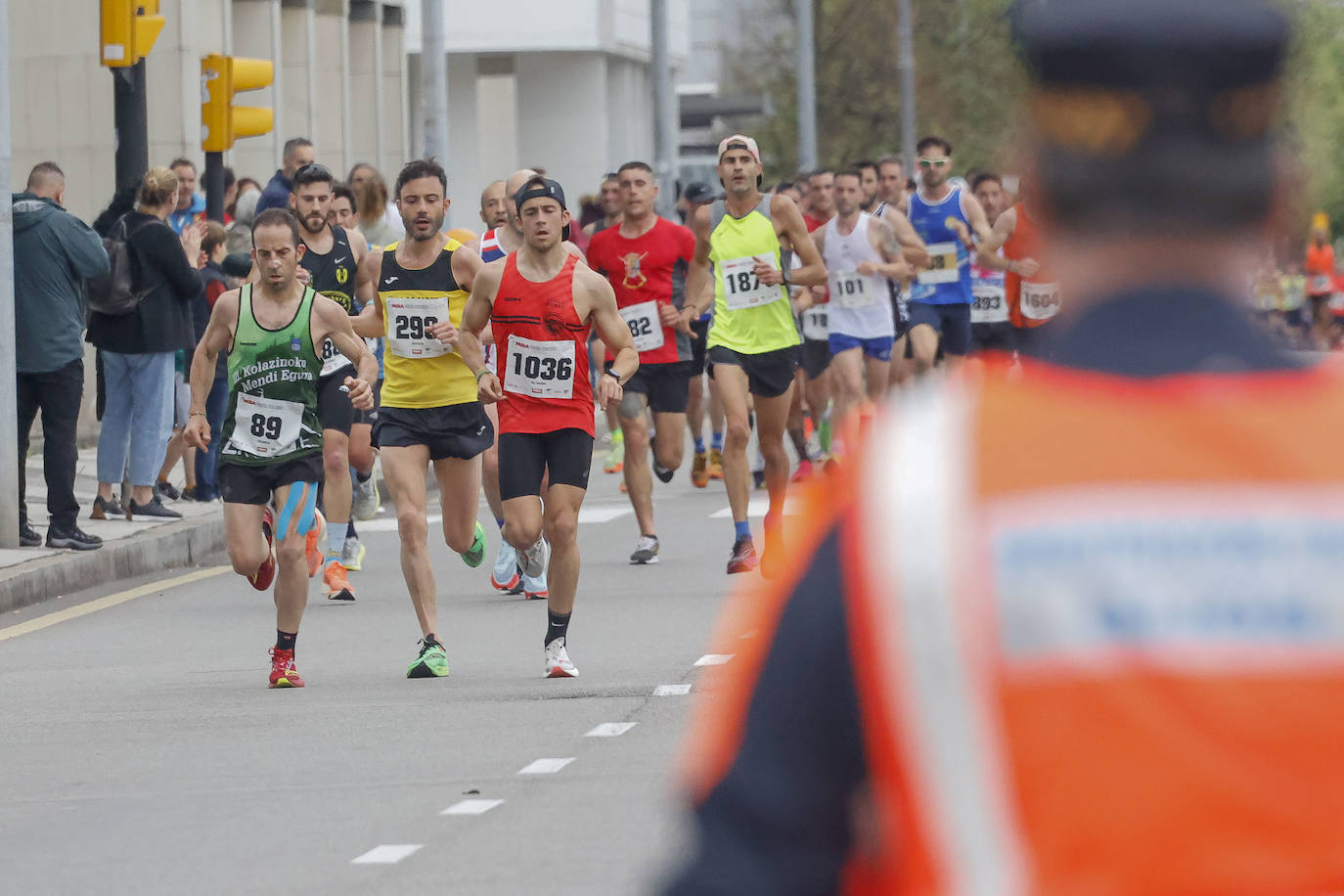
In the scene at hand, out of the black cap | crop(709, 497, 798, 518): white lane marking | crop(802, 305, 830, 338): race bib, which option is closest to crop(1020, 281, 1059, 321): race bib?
crop(709, 497, 798, 518): white lane marking

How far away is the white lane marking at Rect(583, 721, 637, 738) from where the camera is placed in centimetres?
815

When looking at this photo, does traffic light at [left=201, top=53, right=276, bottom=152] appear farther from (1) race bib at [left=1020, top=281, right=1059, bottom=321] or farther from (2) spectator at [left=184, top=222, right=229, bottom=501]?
(1) race bib at [left=1020, top=281, right=1059, bottom=321]

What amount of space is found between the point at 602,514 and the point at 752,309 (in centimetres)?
370

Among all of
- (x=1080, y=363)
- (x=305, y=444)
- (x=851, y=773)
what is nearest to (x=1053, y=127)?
(x=1080, y=363)

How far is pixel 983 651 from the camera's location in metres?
1.67

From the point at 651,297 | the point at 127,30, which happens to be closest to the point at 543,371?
the point at 651,297

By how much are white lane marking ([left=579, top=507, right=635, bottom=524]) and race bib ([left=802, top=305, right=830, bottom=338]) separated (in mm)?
2244

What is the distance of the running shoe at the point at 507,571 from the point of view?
12.4m

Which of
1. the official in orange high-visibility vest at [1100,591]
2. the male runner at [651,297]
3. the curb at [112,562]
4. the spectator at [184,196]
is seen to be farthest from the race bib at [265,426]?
the spectator at [184,196]

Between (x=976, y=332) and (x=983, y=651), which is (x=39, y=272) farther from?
(x=983, y=651)

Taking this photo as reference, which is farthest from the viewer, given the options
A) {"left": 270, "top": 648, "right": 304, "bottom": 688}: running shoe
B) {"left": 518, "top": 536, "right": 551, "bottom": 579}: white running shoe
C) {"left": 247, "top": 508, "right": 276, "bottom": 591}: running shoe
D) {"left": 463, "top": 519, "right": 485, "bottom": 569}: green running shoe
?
{"left": 463, "top": 519, "right": 485, "bottom": 569}: green running shoe

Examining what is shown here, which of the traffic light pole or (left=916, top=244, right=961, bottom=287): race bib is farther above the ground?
the traffic light pole

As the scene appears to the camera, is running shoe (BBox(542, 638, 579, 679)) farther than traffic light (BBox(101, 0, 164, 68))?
No

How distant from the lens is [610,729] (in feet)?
27.1
